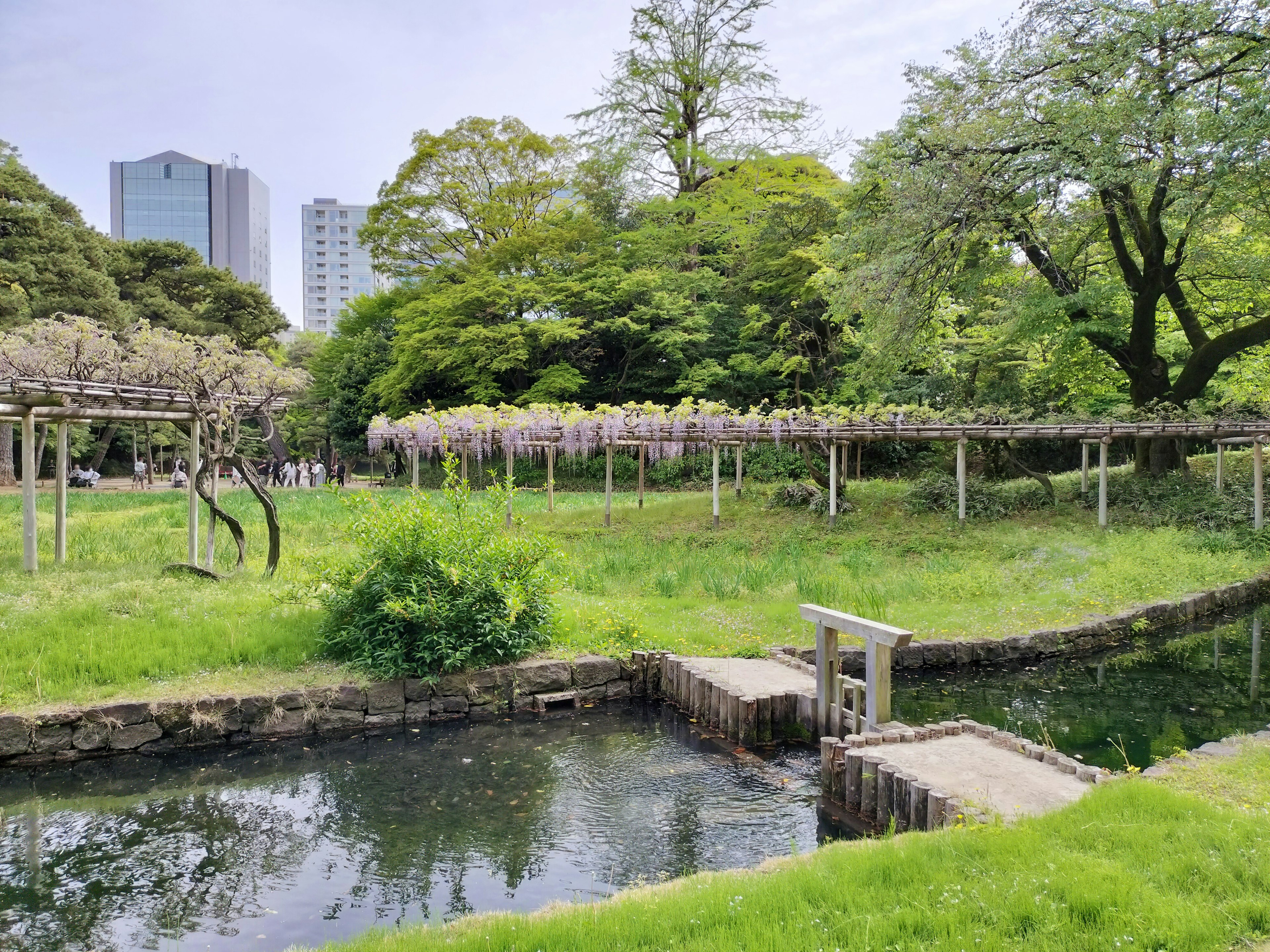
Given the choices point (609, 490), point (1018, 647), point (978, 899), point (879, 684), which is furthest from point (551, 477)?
point (978, 899)

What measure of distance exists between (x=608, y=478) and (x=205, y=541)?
25.2 ft

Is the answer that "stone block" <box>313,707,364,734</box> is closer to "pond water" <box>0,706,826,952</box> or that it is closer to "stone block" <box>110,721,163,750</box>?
"pond water" <box>0,706,826,952</box>

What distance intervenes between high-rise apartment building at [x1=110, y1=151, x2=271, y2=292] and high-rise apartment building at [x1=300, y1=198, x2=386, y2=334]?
9.12 meters

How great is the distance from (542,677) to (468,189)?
23475 millimetres

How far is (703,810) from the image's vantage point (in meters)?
5.60

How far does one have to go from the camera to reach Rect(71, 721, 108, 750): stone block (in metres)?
6.35

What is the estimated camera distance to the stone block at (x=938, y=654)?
28.7 ft

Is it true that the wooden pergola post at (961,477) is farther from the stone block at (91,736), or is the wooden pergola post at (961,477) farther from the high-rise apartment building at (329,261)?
the high-rise apartment building at (329,261)

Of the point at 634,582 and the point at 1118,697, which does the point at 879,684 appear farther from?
the point at 634,582

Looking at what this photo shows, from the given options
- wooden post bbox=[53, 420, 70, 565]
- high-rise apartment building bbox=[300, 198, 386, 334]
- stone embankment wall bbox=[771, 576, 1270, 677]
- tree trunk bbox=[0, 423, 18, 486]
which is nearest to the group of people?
tree trunk bbox=[0, 423, 18, 486]

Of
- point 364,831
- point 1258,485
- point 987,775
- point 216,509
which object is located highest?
point 1258,485

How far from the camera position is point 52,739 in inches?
247

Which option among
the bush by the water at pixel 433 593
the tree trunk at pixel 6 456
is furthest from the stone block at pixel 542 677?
the tree trunk at pixel 6 456

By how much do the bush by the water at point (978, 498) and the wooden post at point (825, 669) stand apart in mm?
10558
